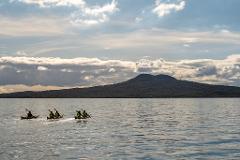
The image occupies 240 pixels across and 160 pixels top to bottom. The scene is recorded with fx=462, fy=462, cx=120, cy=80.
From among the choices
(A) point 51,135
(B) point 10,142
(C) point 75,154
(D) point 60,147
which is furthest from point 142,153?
(A) point 51,135

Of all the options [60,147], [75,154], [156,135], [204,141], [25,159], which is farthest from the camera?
[156,135]

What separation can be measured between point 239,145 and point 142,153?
515 inches

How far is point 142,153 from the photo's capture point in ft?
161

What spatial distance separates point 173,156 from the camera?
46.8 m

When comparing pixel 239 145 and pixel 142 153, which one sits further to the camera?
pixel 239 145

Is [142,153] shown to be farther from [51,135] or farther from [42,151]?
[51,135]

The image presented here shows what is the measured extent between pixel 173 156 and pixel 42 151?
1464 centimetres

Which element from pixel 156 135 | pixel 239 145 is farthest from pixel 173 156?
pixel 156 135

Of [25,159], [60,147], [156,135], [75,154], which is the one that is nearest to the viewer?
[25,159]

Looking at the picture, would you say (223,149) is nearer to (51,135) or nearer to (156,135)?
(156,135)

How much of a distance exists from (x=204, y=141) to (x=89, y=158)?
1934 cm

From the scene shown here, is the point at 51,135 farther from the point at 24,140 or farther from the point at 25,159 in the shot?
the point at 25,159

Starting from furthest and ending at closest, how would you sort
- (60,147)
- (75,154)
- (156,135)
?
1. (156,135)
2. (60,147)
3. (75,154)

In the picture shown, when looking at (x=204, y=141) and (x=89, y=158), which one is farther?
(x=204, y=141)
